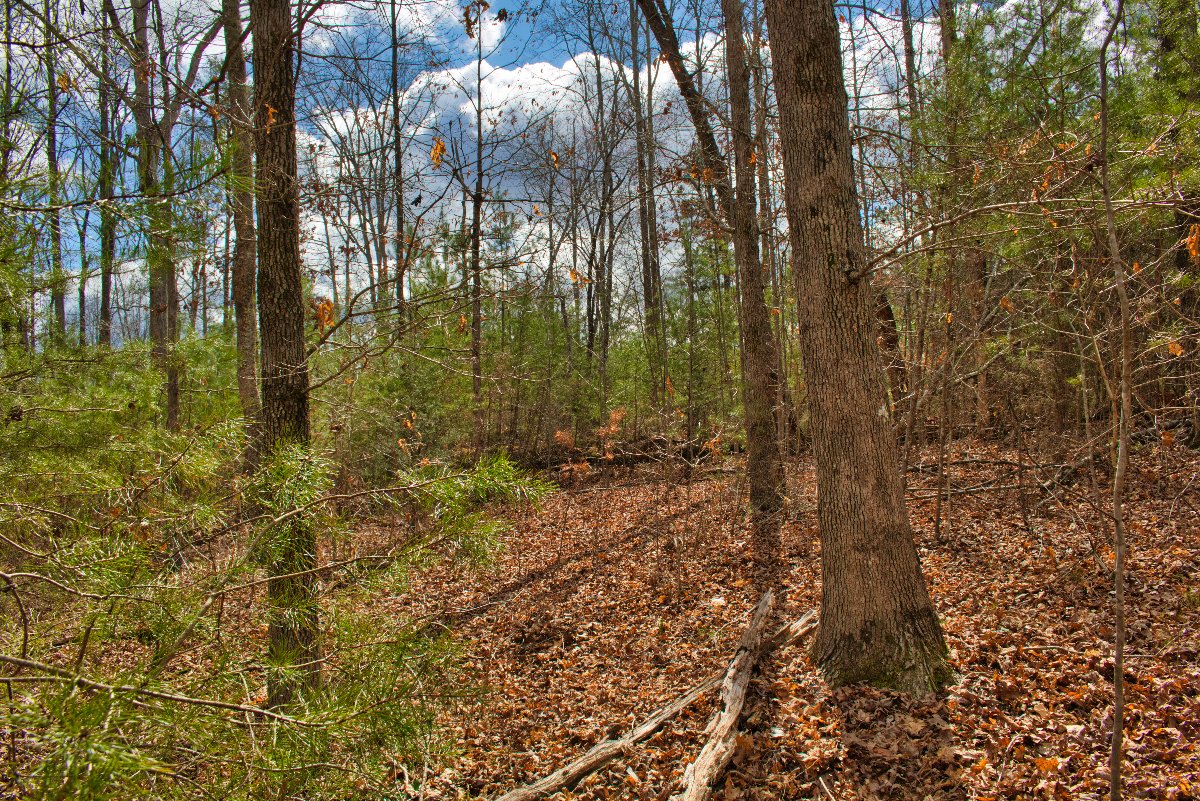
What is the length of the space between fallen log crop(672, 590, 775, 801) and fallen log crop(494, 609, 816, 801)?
130mm

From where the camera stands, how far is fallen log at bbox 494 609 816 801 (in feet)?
11.6

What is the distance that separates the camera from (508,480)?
227 centimetres

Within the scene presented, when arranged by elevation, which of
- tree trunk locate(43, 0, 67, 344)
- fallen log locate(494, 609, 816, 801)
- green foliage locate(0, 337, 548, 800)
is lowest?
fallen log locate(494, 609, 816, 801)

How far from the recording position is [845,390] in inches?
146

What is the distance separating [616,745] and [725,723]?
68cm

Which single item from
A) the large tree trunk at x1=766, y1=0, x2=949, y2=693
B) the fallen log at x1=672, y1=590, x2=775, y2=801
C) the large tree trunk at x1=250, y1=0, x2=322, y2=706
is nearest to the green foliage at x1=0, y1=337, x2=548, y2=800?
A: the large tree trunk at x1=250, y1=0, x2=322, y2=706

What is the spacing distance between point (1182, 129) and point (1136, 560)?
10.9ft

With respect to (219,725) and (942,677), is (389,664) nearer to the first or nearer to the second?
(219,725)

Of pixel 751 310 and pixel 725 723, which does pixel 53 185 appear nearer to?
pixel 725 723

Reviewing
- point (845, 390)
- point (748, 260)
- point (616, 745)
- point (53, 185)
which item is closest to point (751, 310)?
point (748, 260)

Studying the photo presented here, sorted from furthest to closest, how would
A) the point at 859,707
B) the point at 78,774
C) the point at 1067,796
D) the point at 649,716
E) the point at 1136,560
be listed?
the point at 1136,560
the point at 649,716
the point at 859,707
the point at 1067,796
the point at 78,774

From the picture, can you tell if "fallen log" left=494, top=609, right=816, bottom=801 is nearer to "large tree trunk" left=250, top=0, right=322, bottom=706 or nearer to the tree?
"large tree trunk" left=250, top=0, right=322, bottom=706

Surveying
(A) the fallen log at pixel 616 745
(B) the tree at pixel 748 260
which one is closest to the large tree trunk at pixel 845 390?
(A) the fallen log at pixel 616 745

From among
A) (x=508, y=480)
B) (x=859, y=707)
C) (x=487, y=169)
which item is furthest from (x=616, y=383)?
(x=508, y=480)
